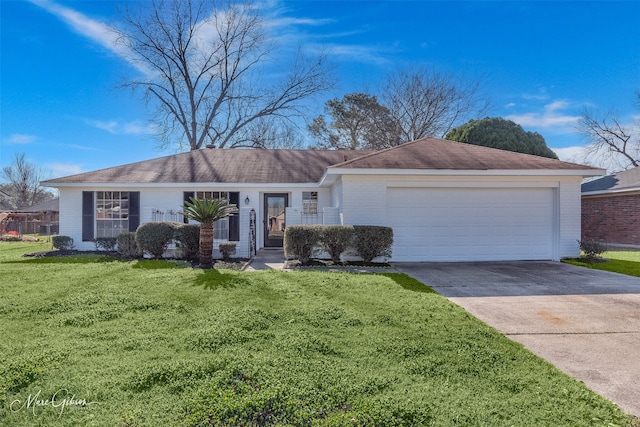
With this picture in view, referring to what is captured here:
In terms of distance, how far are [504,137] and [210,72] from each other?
2008 cm

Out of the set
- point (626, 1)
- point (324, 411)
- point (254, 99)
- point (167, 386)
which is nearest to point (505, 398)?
point (324, 411)

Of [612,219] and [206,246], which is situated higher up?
[612,219]

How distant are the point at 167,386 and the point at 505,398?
2831 millimetres

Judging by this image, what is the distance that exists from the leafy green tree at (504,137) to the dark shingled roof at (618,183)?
4437mm

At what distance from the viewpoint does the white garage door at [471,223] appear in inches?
412

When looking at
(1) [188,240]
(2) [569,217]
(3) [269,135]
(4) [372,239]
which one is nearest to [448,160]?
(4) [372,239]

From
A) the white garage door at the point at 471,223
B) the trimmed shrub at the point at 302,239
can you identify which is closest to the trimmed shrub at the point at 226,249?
the trimmed shrub at the point at 302,239

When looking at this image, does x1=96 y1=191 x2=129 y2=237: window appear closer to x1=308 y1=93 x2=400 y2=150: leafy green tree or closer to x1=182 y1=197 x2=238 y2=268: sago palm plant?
x1=182 y1=197 x2=238 y2=268: sago palm plant

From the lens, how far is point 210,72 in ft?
78.9

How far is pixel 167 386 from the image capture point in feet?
9.79

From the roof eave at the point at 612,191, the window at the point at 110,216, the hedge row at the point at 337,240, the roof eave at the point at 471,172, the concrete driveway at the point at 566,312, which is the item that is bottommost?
the concrete driveway at the point at 566,312

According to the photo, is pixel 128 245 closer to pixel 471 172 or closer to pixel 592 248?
pixel 471 172

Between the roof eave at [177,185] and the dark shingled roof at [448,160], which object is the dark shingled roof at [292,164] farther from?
the roof eave at [177,185]

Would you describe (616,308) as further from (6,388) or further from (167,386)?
(6,388)
